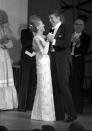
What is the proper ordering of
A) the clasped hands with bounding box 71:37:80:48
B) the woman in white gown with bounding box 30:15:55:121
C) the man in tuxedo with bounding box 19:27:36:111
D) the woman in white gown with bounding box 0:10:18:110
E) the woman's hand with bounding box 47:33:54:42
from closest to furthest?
the woman's hand with bounding box 47:33:54:42, the woman in white gown with bounding box 30:15:55:121, the clasped hands with bounding box 71:37:80:48, the woman in white gown with bounding box 0:10:18:110, the man in tuxedo with bounding box 19:27:36:111

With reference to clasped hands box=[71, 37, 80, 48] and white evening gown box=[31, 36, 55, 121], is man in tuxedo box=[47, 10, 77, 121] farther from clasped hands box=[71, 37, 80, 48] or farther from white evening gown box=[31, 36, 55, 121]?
clasped hands box=[71, 37, 80, 48]

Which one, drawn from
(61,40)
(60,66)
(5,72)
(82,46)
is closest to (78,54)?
(82,46)

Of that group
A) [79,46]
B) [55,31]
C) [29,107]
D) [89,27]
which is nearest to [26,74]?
[29,107]

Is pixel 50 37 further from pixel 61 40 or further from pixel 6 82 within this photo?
pixel 6 82

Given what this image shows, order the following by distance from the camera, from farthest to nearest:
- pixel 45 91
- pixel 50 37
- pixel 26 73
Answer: pixel 26 73
pixel 45 91
pixel 50 37

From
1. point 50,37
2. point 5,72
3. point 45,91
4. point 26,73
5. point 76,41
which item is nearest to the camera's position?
point 50,37

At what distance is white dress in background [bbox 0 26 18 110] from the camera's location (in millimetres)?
6422

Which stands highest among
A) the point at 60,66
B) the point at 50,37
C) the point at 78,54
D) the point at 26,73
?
the point at 50,37

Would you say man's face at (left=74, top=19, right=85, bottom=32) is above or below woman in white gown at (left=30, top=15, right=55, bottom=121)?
above

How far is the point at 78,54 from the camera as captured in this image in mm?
6070

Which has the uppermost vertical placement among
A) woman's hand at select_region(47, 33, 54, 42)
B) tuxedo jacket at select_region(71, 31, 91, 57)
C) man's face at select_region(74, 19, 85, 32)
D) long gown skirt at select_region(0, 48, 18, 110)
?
man's face at select_region(74, 19, 85, 32)

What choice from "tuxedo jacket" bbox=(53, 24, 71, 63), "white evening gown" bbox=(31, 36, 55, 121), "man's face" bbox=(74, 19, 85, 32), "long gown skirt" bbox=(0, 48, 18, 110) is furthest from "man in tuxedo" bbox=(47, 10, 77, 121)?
"long gown skirt" bbox=(0, 48, 18, 110)

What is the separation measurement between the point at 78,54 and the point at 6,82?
1324 millimetres

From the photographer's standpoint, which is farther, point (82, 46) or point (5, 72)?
point (5, 72)
